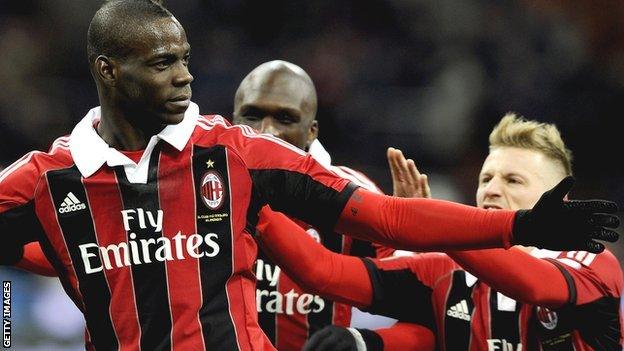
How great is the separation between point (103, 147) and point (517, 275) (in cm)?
120

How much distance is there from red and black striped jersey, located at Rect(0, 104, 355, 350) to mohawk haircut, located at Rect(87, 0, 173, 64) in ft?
0.72

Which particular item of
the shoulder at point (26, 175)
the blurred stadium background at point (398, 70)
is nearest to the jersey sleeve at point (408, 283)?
the shoulder at point (26, 175)

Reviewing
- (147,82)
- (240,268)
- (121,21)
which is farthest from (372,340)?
(121,21)

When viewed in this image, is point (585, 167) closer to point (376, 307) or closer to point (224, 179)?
point (376, 307)

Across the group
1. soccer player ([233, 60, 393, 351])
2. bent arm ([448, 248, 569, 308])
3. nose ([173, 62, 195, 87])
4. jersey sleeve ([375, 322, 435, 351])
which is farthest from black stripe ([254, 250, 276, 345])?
nose ([173, 62, 195, 87])

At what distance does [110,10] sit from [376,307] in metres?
1.30

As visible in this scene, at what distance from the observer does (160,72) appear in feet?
7.91

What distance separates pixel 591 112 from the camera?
7.41 metres

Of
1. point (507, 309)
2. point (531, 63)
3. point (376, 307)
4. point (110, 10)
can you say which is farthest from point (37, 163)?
point (531, 63)

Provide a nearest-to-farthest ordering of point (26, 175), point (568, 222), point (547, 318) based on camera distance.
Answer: point (568, 222) < point (26, 175) < point (547, 318)

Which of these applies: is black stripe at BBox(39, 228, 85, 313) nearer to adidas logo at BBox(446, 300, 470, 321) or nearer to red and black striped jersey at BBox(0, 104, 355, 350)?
red and black striped jersey at BBox(0, 104, 355, 350)

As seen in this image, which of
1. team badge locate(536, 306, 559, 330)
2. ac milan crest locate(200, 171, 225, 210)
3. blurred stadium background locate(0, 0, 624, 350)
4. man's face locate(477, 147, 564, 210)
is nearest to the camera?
ac milan crest locate(200, 171, 225, 210)

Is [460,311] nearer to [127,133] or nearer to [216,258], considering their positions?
[216,258]

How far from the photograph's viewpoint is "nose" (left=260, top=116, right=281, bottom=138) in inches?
146
